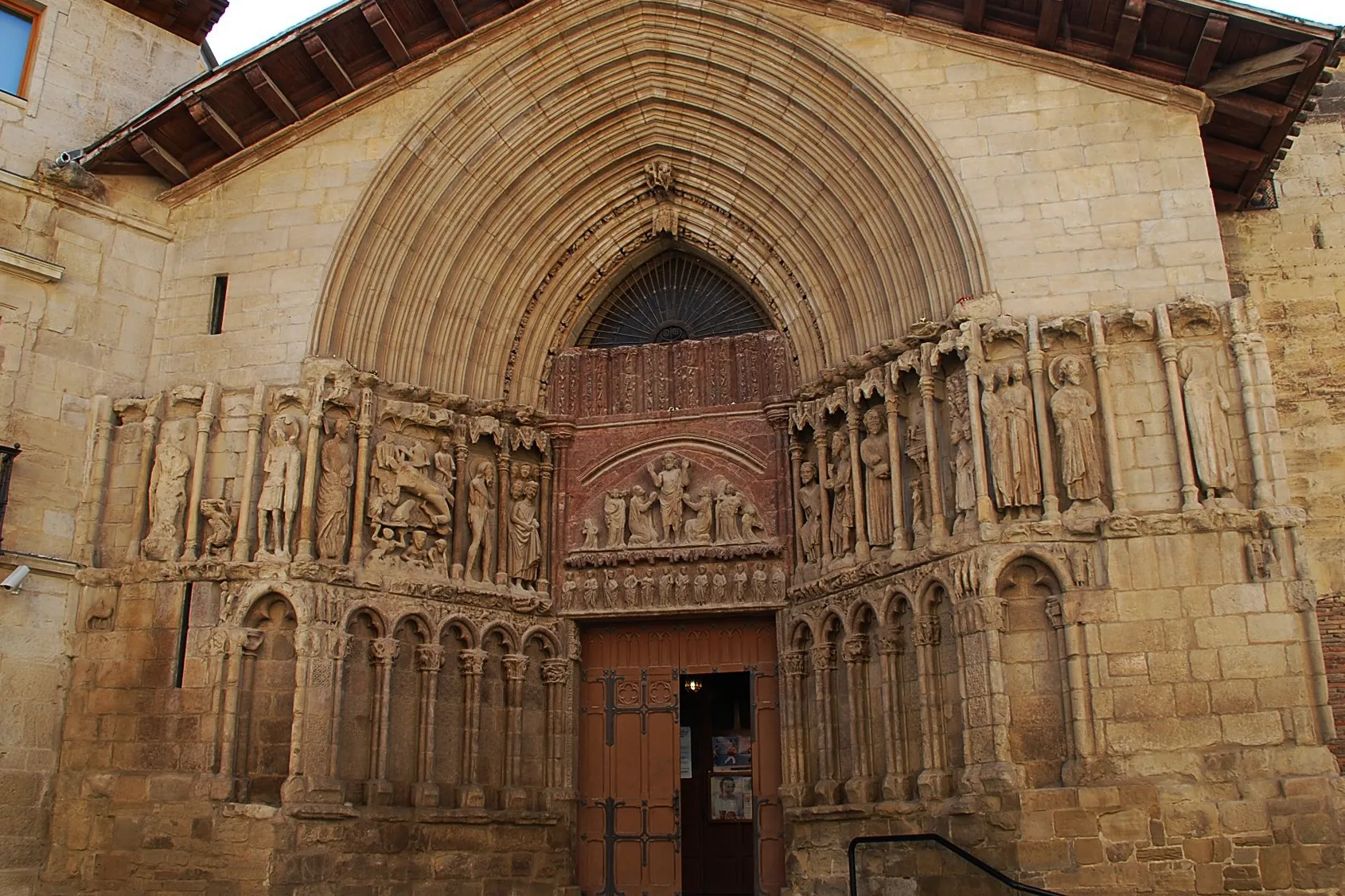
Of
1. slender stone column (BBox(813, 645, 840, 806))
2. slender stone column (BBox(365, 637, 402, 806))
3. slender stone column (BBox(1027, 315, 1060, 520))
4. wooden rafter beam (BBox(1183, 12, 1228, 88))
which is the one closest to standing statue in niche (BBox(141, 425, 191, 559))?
slender stone column (BBox(365, 637, 402, 806))

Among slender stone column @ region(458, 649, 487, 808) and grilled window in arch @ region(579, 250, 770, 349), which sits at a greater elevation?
grilled window in arch @ region(579, 250, 770, 349)

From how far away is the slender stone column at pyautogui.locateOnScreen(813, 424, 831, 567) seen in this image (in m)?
10.5

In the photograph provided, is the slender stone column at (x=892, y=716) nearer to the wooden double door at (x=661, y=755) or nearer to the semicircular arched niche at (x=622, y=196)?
the wooden double door at (x=661, y=755)

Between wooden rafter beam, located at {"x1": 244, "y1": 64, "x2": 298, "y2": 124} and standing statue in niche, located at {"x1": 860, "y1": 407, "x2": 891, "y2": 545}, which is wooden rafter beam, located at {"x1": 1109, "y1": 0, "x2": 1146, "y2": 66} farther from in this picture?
wooden rafter beam, located at {"x1": 244, "y1": 64, "x2": 298, "y2": 124}

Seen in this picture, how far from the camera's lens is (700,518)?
11.4 m

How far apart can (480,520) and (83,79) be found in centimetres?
510

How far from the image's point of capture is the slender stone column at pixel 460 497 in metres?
10.9

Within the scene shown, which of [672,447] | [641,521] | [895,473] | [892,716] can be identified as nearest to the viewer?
[892,716]

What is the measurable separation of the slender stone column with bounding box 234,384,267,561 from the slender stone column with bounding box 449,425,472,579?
1703 mm

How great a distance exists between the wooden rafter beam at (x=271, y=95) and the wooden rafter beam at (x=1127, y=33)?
6.78 meters

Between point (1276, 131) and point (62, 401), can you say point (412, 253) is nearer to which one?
point (62, 401)

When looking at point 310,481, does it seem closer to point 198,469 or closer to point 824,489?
point 198,469

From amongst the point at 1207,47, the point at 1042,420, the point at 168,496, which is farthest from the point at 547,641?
the point at 1207,47

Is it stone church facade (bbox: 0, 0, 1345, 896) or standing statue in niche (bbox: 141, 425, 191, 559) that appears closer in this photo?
stone church facade (bbox: 0, 0, 1345, 896)
